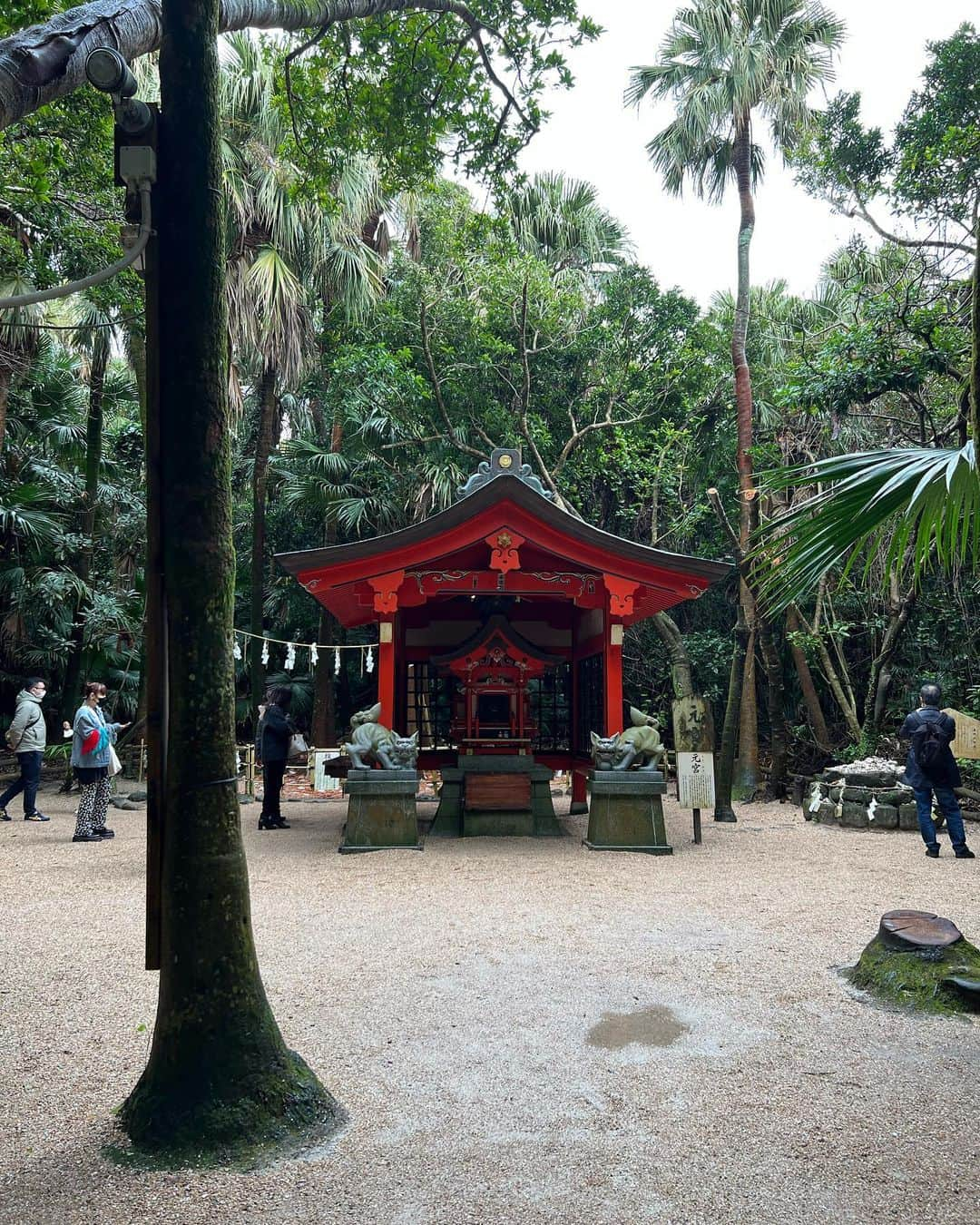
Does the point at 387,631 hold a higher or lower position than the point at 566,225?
lower

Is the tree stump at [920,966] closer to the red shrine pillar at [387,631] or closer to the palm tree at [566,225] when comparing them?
the red shrine pillar at [387,631]

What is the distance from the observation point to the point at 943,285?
8.49 meters

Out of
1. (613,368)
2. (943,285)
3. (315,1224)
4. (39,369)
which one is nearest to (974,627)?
(943,285)

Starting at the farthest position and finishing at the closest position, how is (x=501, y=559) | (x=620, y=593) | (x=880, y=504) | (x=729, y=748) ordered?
1. (x=729, y=748)
2. (x=620, y=593)
3. (x=501, y=559)
4. (x=880, y=504)

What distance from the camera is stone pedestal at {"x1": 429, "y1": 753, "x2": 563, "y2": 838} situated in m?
9.04

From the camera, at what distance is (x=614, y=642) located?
9164 mm

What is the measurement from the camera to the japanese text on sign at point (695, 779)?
878 cm

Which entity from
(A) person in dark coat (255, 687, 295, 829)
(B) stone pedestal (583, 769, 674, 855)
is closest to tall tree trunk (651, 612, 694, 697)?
(B) stone pedestal (583, 769, 674, 855)

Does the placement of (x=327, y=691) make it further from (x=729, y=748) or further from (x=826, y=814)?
(x=826, y=814)

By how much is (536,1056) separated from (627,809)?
4.96 meters

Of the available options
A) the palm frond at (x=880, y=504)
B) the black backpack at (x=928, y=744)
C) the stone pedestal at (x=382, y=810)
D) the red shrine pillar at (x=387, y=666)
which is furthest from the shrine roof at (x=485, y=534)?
the palm frond at (x=880, y=504)

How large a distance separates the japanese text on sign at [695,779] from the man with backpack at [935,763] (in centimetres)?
190

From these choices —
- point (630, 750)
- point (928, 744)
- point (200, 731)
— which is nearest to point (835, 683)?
point (928, 744)

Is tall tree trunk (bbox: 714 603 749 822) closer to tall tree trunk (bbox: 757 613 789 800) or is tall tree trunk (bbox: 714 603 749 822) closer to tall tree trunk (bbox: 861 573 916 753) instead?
tall tree trunk (bbox: 757 613 789 800)
